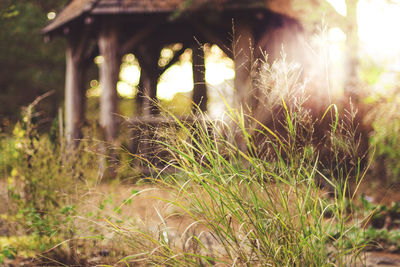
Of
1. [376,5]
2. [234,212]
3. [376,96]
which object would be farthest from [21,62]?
[234,212]

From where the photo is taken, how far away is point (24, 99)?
19.0 metres

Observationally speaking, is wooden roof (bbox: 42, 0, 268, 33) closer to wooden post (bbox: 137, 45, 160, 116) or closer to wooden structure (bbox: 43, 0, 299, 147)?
wooden structure (bbox: 43, 0, 299, 147)

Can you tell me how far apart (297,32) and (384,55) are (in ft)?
6.12

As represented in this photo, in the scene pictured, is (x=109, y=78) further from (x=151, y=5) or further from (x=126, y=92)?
(x=126, y=92)

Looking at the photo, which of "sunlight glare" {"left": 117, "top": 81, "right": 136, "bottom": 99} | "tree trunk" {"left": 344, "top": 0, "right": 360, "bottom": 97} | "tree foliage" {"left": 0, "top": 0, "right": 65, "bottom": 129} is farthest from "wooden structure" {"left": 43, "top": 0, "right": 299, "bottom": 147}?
"tree foliage" {"left": 0, "top": 0, "right": 65, "bottom": 129}

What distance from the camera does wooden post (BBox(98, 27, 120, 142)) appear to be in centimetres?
689

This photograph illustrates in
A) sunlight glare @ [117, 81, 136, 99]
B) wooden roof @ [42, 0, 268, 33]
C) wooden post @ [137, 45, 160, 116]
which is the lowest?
sunlight glare @ [117, 81, 136, 99]

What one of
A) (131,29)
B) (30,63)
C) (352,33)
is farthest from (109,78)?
(30,63)

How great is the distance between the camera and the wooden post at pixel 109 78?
22.6 ft

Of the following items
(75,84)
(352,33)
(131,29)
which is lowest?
(75,84)

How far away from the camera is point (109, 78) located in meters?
6.88

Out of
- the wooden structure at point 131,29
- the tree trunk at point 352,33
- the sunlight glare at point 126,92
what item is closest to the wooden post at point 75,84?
the wooden structure at point 131,29

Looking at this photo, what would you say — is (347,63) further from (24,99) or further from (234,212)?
(24,99)

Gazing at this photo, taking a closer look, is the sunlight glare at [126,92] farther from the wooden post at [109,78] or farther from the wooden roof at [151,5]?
the wooden roof at [151,5]
